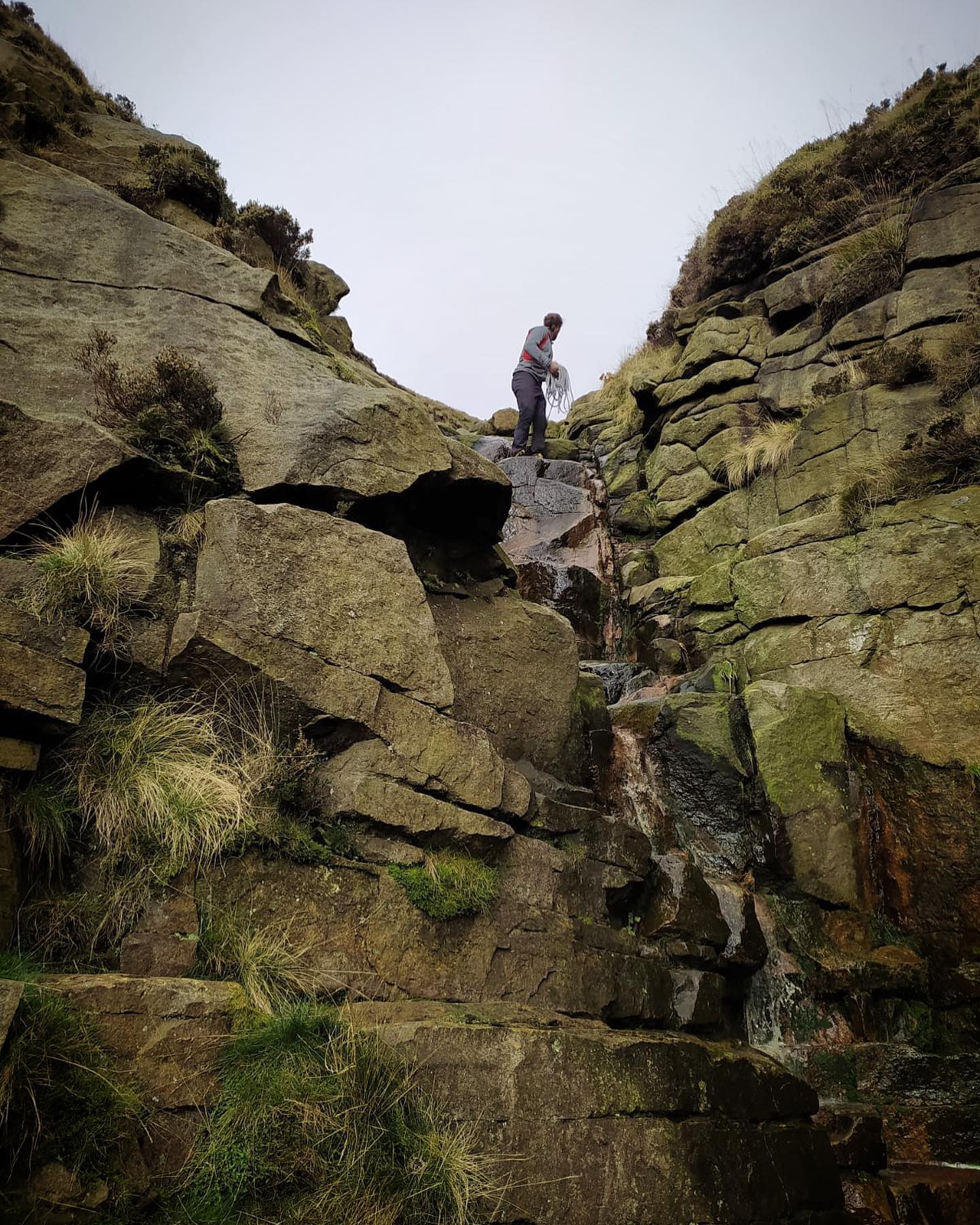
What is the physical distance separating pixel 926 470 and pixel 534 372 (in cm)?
833

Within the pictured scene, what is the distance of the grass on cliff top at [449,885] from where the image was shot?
15.8 feet

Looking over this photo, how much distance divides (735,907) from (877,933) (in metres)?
1.54

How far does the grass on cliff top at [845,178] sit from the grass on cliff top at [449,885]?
49.0ft

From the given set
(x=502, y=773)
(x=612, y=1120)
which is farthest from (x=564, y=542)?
(x=612, y=1120)

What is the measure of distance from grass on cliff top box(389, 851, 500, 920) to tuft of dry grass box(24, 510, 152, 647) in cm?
237

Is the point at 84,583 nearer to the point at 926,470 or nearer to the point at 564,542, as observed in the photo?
the point at 926,470

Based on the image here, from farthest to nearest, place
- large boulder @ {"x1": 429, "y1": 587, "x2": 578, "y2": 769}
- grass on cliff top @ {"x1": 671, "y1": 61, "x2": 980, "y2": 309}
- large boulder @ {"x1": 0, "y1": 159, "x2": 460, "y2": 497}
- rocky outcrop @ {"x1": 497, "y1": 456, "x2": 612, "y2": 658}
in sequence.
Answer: grass on cliff top @ {"x1": 671, "y1": 61, "x2": 980, "y2": 309} → rocky outcrop @ {"x1": 497, "y1": 456, "x2": 612, "y2": 658} → large boulder @ {"x1": 429, "y1": 587, "x2": 578, "y2": 769} → large boulder @ {"x1": 0, "y1": 159, "x2": 460, "y2": 497}

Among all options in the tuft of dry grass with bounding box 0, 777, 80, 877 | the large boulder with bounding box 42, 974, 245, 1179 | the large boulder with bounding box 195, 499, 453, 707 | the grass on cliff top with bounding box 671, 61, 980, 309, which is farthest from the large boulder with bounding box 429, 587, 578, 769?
the grass on cliff top with bounding box 671, 61, 980, 309

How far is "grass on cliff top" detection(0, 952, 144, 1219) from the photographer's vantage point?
9.03 feet

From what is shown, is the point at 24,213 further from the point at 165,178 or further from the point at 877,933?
the point at 877,933

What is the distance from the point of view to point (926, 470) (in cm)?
933

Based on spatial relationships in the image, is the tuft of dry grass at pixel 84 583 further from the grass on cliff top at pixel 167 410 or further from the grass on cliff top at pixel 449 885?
the grass on cliff top at pixel 449 885

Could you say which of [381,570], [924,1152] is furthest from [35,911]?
[924,1152]

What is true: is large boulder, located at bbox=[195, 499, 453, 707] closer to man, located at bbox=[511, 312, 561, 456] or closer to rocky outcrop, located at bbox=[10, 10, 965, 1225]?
rocky outcrop, located at bbox=[10, 10, 965, 1225]
